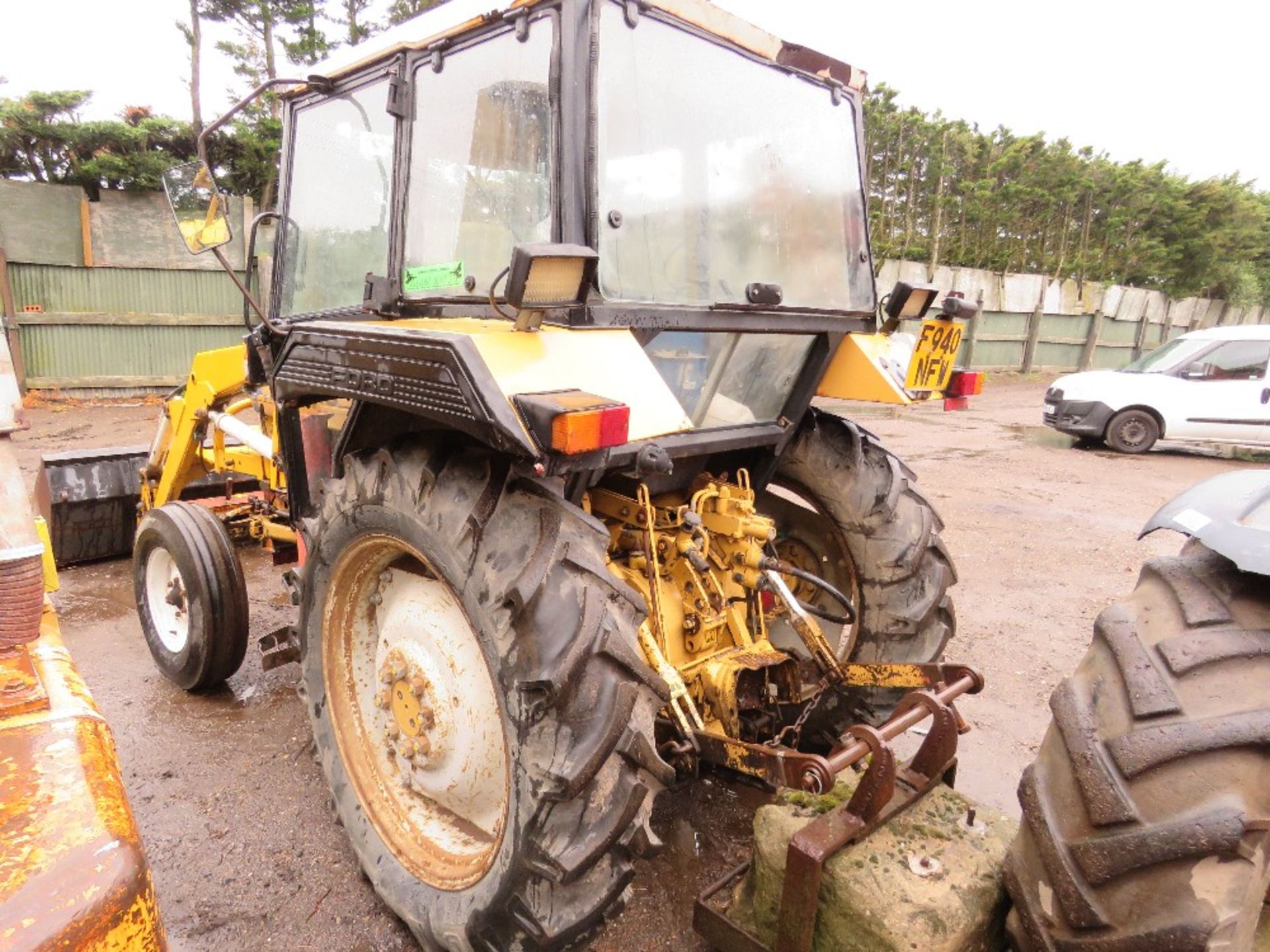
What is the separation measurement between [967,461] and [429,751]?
8214 millimetres

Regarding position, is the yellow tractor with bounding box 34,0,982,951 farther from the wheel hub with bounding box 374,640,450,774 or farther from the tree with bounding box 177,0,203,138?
the tree with bounding box 177,0,203,138

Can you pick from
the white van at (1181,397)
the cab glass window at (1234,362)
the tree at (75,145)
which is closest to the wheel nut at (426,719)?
the white van at (1181,397)

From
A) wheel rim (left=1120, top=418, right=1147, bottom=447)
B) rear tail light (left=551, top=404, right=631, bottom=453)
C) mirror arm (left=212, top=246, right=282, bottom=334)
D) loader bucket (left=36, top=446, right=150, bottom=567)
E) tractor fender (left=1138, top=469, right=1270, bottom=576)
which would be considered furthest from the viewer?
wheel rim (left=1120, top=418, right=1147, bottom=447)

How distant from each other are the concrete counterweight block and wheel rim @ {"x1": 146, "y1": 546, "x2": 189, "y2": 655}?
271 centimetres

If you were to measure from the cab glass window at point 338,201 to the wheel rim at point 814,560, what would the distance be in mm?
1693

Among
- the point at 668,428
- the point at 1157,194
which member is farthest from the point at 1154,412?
the point at 1157,194

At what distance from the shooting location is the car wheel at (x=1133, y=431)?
1000cm

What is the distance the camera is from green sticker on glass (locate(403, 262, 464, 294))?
2.15 meters

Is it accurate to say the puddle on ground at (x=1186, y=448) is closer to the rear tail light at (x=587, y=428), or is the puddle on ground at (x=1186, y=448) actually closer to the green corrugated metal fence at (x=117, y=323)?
the rear tail light at (x=587, y=428)

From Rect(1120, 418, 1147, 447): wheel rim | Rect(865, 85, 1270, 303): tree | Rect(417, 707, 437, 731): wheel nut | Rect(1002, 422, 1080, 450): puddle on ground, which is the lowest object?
Rect(417, 707, 437, 731): wheel nut

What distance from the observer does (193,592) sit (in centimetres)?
299

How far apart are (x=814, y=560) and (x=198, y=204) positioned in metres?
2.47

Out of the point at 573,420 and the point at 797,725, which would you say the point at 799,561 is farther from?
the point at 573,420

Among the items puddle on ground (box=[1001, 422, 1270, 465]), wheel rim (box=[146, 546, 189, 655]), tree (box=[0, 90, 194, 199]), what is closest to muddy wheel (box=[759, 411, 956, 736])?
wheel rim (box=[146, 546, 189, 655])
